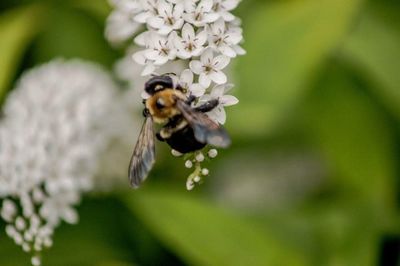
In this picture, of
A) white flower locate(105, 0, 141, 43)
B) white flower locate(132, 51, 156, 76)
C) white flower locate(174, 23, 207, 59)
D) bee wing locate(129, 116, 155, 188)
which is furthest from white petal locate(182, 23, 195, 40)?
white flower locate(105, 0, 141, 43)

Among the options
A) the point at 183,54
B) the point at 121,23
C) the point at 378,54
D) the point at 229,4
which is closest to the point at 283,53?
the point at 378,54

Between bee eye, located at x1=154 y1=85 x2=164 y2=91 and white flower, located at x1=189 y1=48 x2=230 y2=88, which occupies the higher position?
white flower, located at x1=189 y1=48 x2=230 y2=88

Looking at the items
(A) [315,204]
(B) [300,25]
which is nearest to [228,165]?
(A) [315,204]

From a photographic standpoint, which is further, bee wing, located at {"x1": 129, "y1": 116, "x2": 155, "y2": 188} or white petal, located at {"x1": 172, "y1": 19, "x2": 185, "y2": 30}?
white petal, located at {"x1": 172, "y1": 19, "x2": 185, "y2": 30}

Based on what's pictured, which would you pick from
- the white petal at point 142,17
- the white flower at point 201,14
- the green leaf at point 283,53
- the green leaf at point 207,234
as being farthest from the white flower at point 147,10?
the green leaf at point 283,53

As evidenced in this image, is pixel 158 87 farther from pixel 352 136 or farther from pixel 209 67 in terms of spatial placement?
pixel 352 136

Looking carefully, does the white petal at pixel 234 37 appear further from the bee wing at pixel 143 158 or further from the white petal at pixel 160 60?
the bee wing at pixel 143 158

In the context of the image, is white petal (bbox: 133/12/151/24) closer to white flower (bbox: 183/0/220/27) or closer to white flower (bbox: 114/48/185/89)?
white flower (bbox: 183/0/220/27)
